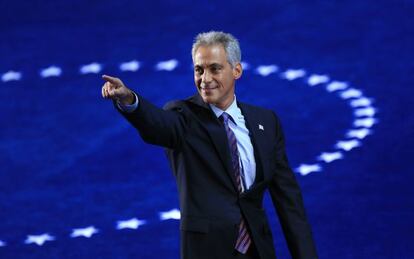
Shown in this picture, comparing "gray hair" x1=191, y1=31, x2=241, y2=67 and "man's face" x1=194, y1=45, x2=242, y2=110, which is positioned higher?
"gray hair" x1=191, y1=31, x2=241, y2=67

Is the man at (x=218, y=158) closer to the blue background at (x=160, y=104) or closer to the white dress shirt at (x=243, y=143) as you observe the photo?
the white dress shirt at (x=243, y=143)

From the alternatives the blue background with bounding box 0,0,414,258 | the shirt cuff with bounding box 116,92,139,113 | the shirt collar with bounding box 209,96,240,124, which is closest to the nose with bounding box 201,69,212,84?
the shirt collar with bounding box 209,96,240,124

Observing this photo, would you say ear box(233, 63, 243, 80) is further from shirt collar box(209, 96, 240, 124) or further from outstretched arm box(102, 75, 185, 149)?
outstretched arm box(102, 75, 185, 149)

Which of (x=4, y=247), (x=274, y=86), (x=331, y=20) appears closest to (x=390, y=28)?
(x=331, y=20)

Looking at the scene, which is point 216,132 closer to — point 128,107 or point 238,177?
point 238,177

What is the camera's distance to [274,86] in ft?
17.8

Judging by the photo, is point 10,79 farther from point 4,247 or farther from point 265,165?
point 265,165

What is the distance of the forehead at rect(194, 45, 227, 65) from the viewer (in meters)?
2.95

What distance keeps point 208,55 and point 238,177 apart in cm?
37

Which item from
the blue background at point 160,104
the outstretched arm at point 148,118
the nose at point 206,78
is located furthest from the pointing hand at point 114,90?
the blue background at point 160,104

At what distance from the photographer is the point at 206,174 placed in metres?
2.91

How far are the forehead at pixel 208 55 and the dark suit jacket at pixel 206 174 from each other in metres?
0.12

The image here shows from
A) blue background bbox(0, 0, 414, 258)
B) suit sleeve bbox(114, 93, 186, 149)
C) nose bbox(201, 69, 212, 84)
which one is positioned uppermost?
blue background bbox(0, 0, 414, 258)

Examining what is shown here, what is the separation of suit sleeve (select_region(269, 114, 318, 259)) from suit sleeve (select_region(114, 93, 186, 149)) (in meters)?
0.36
